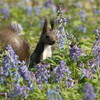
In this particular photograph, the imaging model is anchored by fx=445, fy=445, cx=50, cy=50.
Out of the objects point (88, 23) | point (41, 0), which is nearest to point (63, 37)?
point (88, 23)

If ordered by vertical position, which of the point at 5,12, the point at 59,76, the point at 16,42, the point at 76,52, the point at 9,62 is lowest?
the point at 59,76

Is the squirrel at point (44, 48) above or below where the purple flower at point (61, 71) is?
above

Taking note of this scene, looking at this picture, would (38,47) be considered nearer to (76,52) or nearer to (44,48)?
(44,48)

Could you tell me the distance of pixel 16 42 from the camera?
670 cm

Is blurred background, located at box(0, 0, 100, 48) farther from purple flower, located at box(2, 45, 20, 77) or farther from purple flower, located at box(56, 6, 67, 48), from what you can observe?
purple flower, located at box(2, 45, 20, 77)

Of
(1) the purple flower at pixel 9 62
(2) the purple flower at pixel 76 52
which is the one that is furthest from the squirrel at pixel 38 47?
(1) the purple flower at pixel 9 62

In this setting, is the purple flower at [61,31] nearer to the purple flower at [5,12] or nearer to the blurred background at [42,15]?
the blurred background at [42,15]

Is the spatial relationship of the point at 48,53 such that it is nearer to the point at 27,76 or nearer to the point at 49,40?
the point at 49,40

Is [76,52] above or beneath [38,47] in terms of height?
beneath

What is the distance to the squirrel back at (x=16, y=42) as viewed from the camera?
21.5 feet

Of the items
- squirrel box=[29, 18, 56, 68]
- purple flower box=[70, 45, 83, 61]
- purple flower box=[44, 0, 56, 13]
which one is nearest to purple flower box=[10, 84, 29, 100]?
purple flower box=[70, 45, 83, 61]

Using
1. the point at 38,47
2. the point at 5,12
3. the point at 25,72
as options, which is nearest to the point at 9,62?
the point at 25,72

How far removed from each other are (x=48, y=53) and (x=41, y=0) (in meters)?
8.18

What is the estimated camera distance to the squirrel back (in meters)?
6.57
